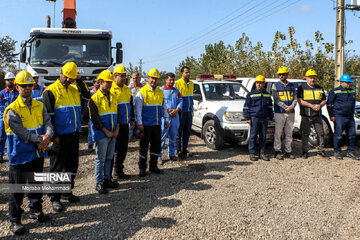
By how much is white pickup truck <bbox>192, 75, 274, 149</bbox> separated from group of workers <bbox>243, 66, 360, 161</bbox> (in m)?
0.34

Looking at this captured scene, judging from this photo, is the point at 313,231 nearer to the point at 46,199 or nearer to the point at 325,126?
the point at 46,199

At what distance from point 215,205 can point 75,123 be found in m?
2.27

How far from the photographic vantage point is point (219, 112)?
280 inches

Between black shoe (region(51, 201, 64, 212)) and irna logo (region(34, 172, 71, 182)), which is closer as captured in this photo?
irna logo (region(34, 172, 71, 182))

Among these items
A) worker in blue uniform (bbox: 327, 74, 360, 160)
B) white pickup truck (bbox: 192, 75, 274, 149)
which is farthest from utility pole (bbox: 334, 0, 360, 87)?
white pickup truck (bbox: 192, 75, 274, 149)

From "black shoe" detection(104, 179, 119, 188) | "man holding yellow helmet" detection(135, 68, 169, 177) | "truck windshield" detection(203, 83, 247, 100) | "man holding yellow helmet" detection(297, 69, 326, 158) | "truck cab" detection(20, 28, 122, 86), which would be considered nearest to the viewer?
"black shoe" detection(104, 179, 119, 188)

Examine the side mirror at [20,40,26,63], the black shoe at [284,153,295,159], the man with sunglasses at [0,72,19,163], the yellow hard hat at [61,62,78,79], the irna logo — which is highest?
the side mirror at [20,40,26,63]

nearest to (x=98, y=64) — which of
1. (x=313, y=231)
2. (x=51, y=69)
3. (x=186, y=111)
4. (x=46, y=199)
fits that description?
(x=51, y=69)

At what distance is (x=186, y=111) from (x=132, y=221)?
11.3ft

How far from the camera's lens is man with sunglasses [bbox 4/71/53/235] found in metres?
3.29

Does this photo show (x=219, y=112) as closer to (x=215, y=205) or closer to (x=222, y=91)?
(x=222, y=91)

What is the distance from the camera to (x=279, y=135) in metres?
6.82

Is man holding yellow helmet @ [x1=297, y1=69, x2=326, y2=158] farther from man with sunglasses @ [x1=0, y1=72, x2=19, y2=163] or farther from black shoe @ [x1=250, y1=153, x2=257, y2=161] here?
man with sunglasses @ [x1=0, y1=72, x2=19, y2=163]

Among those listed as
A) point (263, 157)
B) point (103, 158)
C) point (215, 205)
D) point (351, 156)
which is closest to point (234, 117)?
point (263, 157)
